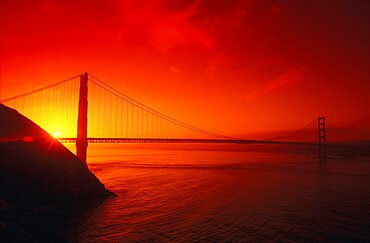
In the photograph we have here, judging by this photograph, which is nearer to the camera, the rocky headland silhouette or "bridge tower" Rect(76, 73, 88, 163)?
the rocky headland silhouette

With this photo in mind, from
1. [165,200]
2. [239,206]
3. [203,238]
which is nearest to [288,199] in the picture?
[239,206]

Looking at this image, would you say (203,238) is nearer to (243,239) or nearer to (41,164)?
(243,239)

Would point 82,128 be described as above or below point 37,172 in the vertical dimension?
above

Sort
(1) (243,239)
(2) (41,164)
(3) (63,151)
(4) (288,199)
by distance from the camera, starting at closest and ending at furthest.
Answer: (1) (243,239) < (2) (41,164) < (3) (63,151) < (4) (288,199)

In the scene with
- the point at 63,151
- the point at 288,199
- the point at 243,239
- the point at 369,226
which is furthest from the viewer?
the point at 288,199

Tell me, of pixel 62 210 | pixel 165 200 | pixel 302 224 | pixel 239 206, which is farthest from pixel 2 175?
pixel 302 224

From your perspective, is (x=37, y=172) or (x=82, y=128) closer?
(x=37, y=172)

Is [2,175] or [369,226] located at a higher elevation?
[2,175]

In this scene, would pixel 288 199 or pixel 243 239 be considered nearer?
pixel 243 239

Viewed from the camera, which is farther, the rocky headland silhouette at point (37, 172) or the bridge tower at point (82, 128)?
the bridge tower at point (82, 128)

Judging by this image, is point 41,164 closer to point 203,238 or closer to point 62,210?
point 62,210
